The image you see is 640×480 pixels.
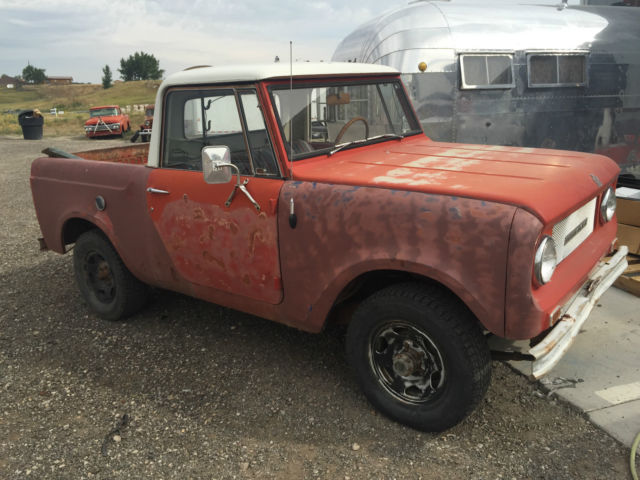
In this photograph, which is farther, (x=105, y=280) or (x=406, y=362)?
(x=105, y=280)

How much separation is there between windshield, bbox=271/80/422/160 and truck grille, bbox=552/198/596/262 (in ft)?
4.60

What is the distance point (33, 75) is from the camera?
111 m

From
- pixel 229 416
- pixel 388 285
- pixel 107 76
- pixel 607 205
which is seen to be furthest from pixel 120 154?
pixel 107 76

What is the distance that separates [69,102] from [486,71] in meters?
67.1

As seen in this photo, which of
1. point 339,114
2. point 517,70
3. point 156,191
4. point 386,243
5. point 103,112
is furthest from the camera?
point 103,112

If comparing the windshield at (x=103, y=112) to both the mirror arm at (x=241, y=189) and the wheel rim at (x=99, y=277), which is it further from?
the mirror arm at (x=241, y=189)

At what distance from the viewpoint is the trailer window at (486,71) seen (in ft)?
22.9

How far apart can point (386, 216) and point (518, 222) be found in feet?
2.04

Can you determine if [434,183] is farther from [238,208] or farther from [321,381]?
[321,381]

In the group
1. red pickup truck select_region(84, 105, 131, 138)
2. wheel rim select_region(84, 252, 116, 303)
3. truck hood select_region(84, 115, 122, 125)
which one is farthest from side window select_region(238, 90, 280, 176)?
truck hood select_region(84, 115, 122, 125)

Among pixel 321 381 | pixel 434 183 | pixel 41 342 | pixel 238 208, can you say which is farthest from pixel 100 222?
pixel 434 183

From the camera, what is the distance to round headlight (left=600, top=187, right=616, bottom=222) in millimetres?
3273

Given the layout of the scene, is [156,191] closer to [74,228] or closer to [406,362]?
[74,228]

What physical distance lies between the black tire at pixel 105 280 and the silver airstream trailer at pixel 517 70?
4287 mm
